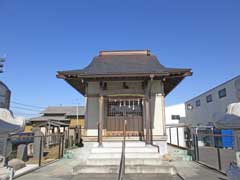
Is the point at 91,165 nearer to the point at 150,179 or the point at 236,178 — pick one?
the point at 150,179

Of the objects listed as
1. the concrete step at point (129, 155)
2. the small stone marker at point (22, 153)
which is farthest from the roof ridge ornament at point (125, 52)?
the small stone marker at point (22, 153)

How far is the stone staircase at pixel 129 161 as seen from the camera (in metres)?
5.87

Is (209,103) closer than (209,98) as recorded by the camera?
Yes

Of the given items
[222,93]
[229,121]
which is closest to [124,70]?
[229,121]

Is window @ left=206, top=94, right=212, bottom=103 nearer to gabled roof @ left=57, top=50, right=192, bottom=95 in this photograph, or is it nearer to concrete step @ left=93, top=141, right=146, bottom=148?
gabled roof @ left=57, top=50, right=192, bottom=95

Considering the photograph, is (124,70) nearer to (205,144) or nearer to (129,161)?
(129,161)

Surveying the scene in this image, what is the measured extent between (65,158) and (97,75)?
4.29 metres

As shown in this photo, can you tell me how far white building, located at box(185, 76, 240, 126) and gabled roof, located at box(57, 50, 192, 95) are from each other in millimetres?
7513

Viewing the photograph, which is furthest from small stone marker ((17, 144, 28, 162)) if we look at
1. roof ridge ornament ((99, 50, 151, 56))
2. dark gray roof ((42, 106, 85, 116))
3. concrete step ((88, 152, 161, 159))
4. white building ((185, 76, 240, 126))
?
dark gray roof ((42, 106, 85, 116))

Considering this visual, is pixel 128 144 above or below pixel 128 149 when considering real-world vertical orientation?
above

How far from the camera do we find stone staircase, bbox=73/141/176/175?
5867mm

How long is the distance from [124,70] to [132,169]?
13.3ft

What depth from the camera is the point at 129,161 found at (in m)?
6.28

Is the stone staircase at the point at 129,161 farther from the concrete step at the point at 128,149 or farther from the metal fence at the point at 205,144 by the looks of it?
the metal fence at the point at 205,144
